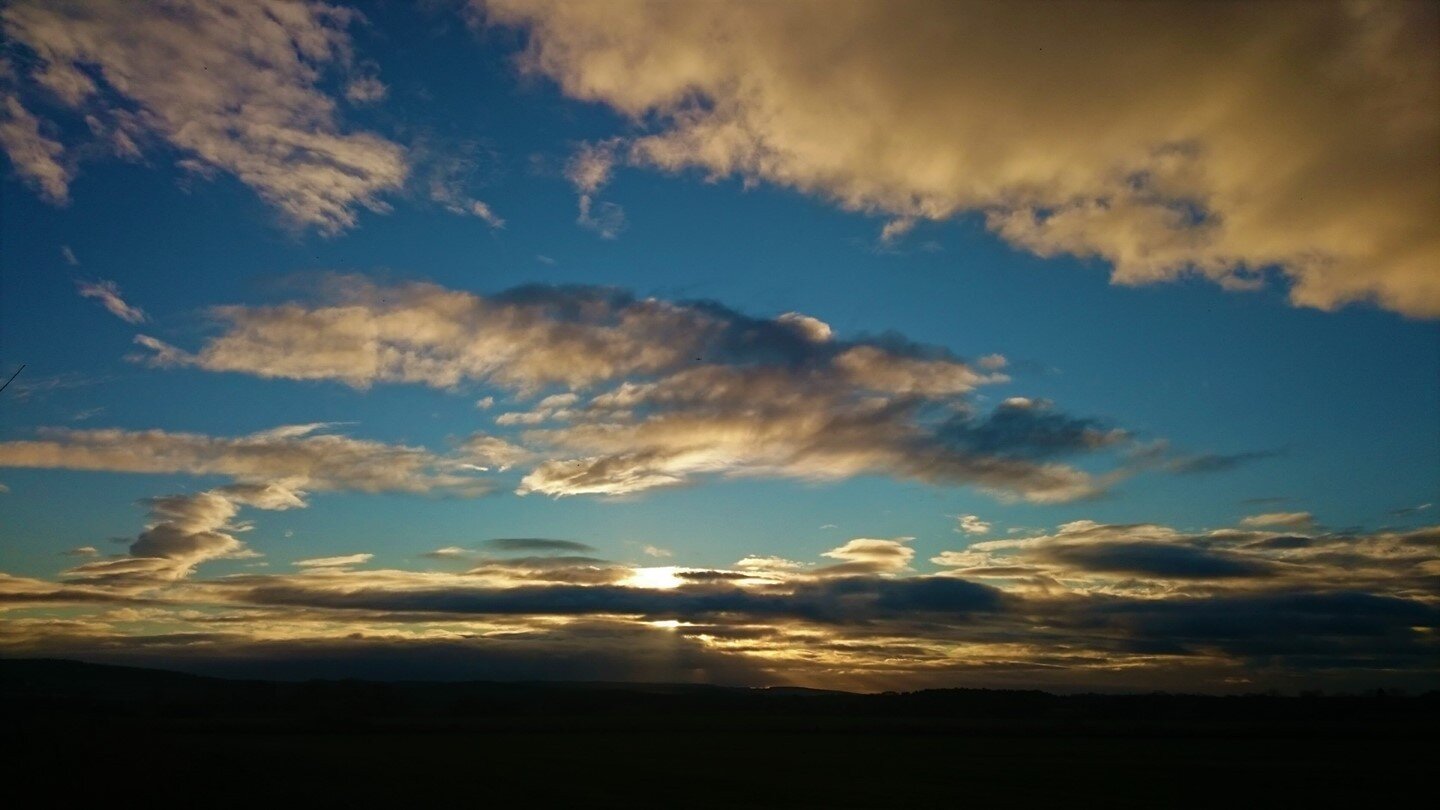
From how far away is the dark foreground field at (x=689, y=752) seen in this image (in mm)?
45719

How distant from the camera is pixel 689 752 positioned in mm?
78938

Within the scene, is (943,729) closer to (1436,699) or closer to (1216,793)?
(1216,793)

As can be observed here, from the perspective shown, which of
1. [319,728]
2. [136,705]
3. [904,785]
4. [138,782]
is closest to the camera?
[138,782]

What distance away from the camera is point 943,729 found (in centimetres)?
11769

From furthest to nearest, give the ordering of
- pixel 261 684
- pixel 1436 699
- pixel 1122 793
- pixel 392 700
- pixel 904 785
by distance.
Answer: pixel 261 684 → pixel 1436 699 → pixel 392 700 → pixel 904 785 → pixel 1122 793

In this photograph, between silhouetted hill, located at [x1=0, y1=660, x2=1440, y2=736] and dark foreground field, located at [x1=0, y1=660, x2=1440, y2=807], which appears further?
silhouetted hill, located at [x1=0, y1=660, x2=1440, y2=736]

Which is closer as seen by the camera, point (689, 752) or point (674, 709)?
point (689, 752)

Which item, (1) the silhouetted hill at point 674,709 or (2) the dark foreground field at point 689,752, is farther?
(1) the silhouetted hill at point 674,709

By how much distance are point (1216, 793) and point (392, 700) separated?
121 metres

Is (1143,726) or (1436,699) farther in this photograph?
(1436,699)

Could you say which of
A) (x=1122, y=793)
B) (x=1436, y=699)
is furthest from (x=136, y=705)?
(x=1436, y=699)

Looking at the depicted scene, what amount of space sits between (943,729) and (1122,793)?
70734mm

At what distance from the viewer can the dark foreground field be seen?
45.7m

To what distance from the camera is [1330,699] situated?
158 meters
